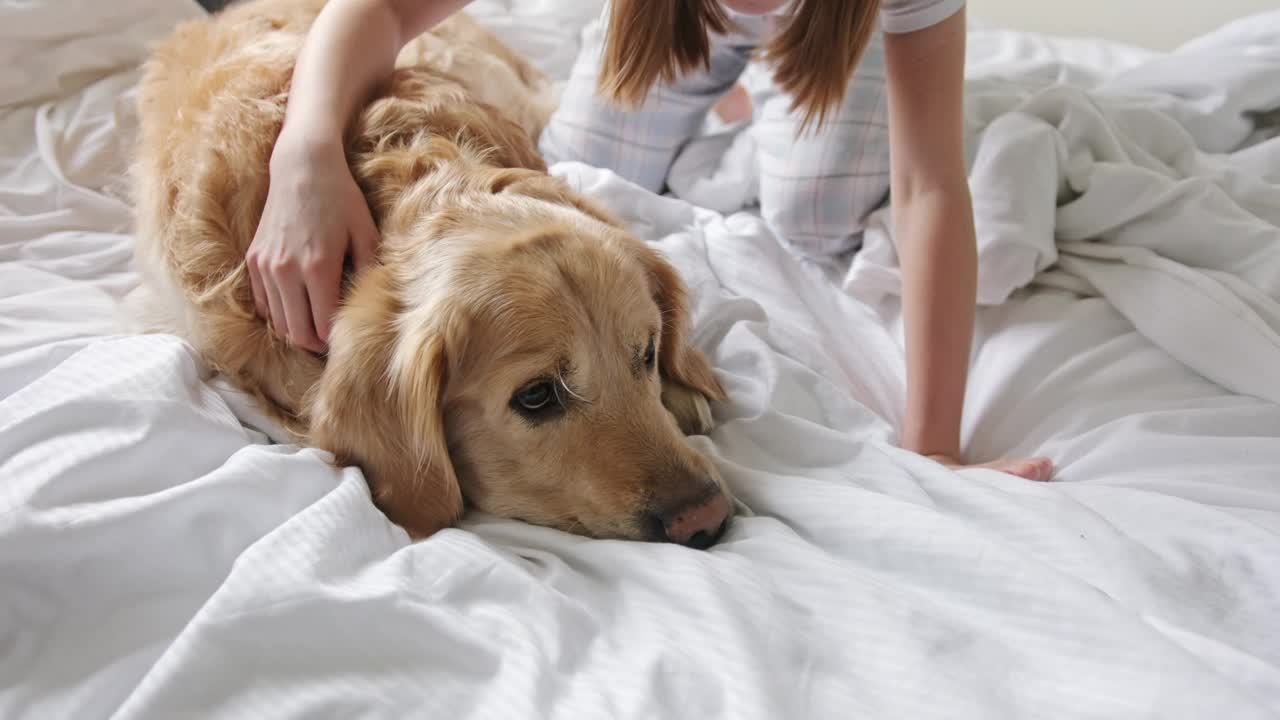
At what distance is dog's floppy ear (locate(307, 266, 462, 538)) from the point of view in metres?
1.06

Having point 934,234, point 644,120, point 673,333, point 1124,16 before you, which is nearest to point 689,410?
point 673,333

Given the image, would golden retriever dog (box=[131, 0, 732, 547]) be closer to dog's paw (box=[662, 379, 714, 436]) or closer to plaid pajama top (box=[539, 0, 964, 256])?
dog's paw (box=[662, 379, 714, 436])

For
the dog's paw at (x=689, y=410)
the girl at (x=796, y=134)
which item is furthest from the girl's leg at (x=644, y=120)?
the dog's paw at (x=689, y=410)

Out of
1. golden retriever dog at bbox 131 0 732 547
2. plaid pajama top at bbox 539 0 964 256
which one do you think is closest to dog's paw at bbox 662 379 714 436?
golden retriever dog at bbox 131 0 732 547

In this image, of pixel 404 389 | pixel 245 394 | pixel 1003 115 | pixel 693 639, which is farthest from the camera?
pixel 1003 115

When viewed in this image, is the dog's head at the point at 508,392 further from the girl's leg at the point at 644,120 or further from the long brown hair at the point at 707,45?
the girl's leg at the point at 644,120

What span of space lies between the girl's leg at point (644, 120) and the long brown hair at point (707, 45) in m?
0.50

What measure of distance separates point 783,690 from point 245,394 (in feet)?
2.75

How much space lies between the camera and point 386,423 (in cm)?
108

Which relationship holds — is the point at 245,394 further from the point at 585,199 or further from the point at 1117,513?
the point at 1117,513

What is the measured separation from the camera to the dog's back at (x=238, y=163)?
3.89 ft

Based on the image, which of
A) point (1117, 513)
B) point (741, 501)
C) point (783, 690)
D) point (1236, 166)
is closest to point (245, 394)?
point (741, 501)

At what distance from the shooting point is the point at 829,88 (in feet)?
4.64

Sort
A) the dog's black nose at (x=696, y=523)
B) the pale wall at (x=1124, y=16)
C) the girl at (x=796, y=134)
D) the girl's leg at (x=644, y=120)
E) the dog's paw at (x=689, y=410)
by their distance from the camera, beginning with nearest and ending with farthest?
the dog's black nose at (x=696, y=523)
the girl at (x=796, y=134)
the dog's paw at (x=689, y=410)
the girl's leg at (x=644, y=120)
the pale wall at (x=1124, y=16)
